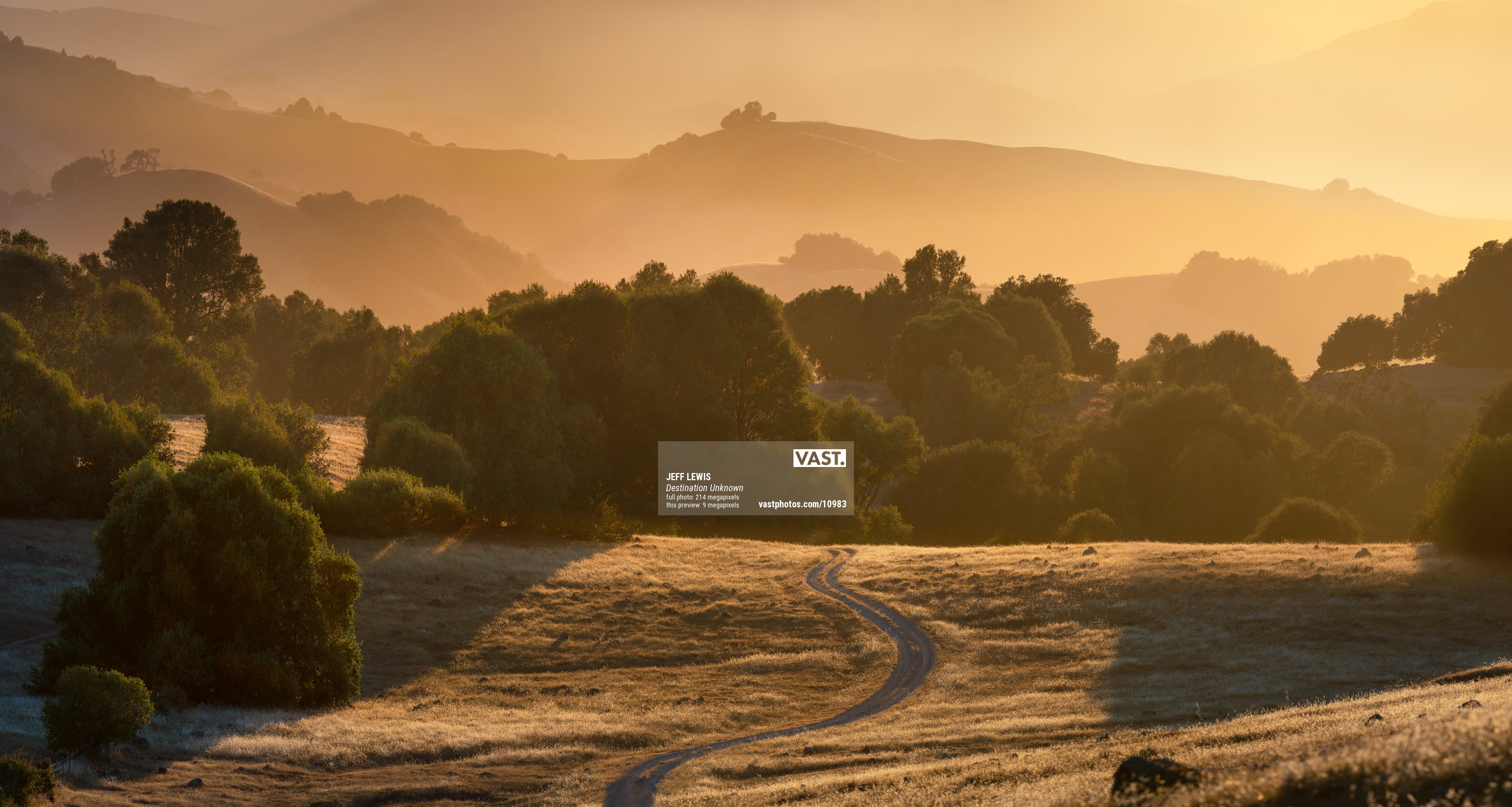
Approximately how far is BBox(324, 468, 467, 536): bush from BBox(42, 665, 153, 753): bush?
2721 centimetres

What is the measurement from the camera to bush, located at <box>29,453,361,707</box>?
25266 mm

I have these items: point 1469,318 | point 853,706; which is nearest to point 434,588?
point 853,706

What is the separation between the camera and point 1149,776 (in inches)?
359

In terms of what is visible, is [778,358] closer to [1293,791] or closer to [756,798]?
[756,798]

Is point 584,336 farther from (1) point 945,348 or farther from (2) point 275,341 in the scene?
(2) point 275,341

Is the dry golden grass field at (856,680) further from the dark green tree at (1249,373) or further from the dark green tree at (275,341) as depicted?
the dark green tree at (275,341)

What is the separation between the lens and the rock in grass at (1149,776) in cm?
881

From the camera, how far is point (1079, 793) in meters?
10.7

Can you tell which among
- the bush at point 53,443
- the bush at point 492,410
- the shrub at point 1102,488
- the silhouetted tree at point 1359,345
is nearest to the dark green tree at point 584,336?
the bush at point 492,410

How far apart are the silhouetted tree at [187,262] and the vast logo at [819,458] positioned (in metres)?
67.9

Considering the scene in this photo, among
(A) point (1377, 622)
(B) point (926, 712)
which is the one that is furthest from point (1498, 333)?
(B) point (926, 712)

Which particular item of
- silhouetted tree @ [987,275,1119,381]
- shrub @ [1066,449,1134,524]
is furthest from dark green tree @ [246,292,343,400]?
silhouetted tree @ [987,275,1119,381]

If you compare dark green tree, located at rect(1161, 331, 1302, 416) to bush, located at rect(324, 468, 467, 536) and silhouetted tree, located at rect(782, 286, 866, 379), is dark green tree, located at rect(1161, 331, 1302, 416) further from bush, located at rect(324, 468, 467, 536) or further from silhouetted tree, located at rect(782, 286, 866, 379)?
bush, located at rect(324, 468, 467, 536)

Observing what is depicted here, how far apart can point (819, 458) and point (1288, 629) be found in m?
43.2
